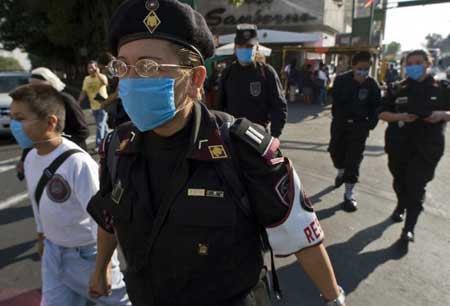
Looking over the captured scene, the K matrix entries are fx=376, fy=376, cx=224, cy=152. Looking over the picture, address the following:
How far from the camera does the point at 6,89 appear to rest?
33.7ft

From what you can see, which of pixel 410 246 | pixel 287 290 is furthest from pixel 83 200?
pixel 410 246

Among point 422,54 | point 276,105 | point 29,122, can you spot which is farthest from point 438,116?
point 29,122

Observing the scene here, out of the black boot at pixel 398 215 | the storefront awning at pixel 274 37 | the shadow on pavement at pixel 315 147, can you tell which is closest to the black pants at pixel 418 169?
the black boot at pixel 398 215

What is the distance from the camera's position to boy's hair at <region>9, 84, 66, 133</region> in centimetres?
228

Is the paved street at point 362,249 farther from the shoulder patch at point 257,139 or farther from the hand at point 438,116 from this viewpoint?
the shoulder patch at point 257,139

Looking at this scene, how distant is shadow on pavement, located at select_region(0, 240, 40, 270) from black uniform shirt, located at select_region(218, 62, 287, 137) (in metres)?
2.69

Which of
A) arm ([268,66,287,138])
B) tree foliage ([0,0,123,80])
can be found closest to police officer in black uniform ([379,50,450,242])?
arm ([268,66,287,138])

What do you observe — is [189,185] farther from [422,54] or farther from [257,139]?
[422,54]

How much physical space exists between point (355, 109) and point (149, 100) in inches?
162

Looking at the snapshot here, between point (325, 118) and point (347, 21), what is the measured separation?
94.8 feet

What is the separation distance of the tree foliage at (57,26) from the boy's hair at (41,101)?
17534 millimetres

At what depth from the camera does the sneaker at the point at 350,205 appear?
16.0 feet

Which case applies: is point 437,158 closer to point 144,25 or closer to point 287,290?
point 287,290

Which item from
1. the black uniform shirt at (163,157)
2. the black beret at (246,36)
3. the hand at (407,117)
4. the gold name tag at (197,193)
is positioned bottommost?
the hand at (407,117)
